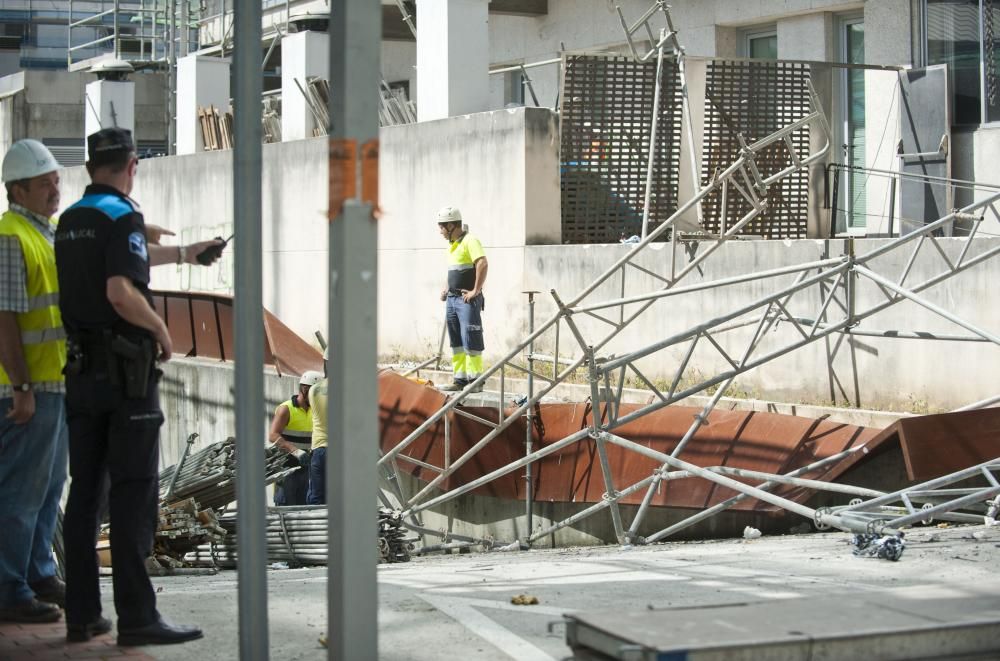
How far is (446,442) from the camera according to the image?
12.1 m

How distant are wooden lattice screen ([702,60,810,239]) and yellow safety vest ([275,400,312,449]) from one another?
5.08 metres

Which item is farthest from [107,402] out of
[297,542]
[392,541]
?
[392,541]

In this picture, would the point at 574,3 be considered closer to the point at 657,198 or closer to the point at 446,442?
the point at 657,198

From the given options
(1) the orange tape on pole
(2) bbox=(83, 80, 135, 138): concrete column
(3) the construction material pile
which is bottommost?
(3) the construction material pile

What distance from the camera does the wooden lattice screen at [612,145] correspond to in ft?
50.6

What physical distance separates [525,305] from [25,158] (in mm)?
10695

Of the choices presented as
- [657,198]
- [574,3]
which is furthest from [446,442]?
[574,3]

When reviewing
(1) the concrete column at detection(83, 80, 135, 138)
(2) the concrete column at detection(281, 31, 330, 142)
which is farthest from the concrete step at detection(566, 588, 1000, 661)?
(1) the concrete column at detection(83, 80, 135, 138)

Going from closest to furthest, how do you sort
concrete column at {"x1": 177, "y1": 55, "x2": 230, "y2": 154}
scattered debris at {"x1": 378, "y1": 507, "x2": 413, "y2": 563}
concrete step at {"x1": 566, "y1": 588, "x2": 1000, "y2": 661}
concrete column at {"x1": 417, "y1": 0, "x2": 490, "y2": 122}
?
concrete step at {"x1": 566, "y1": 588, "x2": 1000, "y2": 661}
scattered debris at {"x1": 378, "y1": 507, "x2": 413, "y2": 563}
concrete column at {"x1": 417, "y1": 0, "x2": 490, "y2": 122}
concrete column at {"x1": 177, "y1": 55, "x2": 230, "y2": 154}

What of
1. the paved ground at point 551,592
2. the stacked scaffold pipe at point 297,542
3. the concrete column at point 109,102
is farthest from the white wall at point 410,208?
the paved ground at point 551,592

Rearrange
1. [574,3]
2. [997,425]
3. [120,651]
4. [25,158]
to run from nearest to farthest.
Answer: [120,651] < [25,158] < [997,425] < [574,3]

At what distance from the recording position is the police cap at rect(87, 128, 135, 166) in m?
4.98

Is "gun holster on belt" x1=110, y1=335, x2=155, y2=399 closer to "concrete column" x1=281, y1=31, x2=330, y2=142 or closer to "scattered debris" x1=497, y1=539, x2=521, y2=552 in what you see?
"scattered debris" x1=497, y1=539, x2=521, y2=552

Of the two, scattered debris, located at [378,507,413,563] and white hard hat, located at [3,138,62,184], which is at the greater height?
white hard hat, located at [3,138,62,184]
